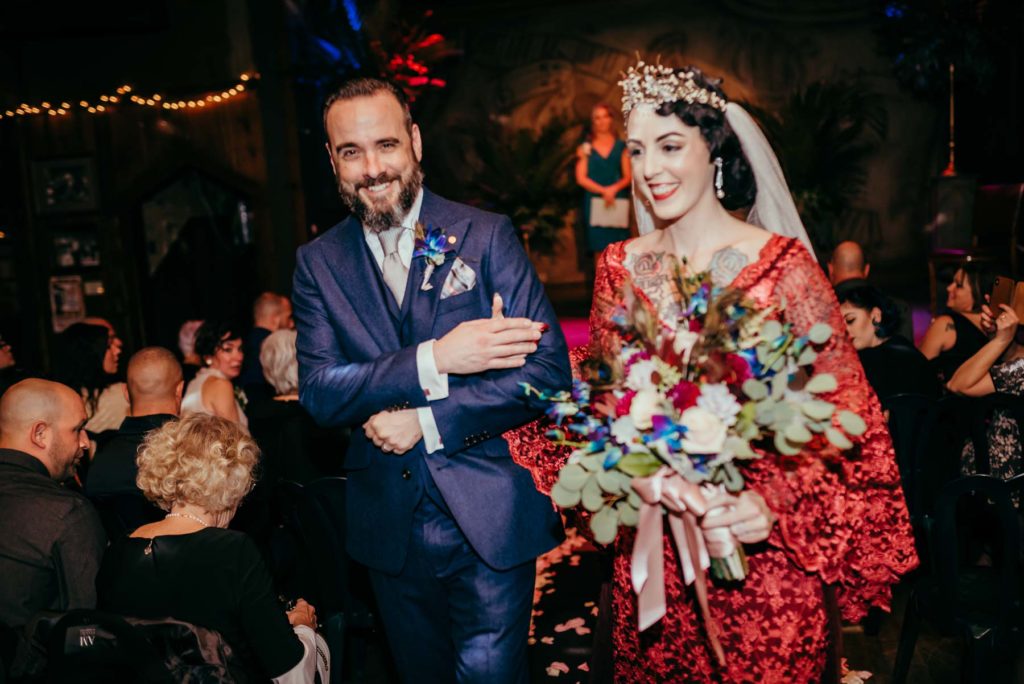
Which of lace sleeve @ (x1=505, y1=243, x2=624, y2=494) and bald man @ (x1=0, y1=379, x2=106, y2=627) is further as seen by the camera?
bald man @ (x1=0, y1=379, x2=106, y2=627)

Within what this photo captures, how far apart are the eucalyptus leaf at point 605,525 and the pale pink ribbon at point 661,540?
0.17 ft

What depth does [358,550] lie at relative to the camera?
7.02 ft

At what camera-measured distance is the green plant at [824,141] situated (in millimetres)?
9500

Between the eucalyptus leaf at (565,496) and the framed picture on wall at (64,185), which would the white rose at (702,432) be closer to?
the eucalyptus leaf at (565,496)

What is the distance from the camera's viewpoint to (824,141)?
970 cm

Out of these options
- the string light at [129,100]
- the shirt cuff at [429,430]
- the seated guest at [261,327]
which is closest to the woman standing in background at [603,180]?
the string light at [129,100]

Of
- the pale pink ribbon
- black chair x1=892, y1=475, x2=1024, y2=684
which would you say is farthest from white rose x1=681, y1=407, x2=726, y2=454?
black chair x1=892, y1=475, x2=1024, y2=684

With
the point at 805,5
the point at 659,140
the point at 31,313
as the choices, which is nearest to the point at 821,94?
the point at 805,5

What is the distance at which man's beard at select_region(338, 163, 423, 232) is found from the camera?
6.90 feet

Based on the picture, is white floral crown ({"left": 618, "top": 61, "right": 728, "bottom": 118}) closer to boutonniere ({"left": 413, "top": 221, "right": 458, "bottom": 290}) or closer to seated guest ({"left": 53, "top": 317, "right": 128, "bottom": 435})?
boutonniere ({"left": 413, "top": 221, "right": 458, "bottom": 290})

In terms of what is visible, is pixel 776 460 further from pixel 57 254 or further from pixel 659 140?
pixel 57 254

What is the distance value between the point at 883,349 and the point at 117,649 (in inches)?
120

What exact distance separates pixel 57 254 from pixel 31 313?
55 centimetres

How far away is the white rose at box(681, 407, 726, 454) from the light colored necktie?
32.6 inches
